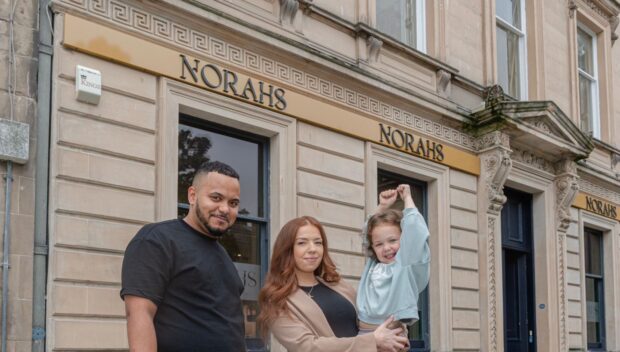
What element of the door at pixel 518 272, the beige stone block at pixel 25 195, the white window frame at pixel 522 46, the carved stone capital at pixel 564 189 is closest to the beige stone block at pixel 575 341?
the door at pixel 518 272

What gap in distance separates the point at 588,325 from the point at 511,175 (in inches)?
161

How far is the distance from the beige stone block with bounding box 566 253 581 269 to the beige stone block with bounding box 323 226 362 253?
542 cm

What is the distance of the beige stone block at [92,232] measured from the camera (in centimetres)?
575

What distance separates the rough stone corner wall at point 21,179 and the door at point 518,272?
7.82 m

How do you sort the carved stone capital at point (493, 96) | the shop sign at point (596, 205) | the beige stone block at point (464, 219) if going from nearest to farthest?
the beige stone block at point (464, 219), the carved stone capital at point (493, 96), the shop sign at point (596, 205)

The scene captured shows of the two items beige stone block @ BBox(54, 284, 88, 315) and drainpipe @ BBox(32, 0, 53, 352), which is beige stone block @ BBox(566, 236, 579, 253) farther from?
drainpipe @ BBox(32, 0, 53, 352)

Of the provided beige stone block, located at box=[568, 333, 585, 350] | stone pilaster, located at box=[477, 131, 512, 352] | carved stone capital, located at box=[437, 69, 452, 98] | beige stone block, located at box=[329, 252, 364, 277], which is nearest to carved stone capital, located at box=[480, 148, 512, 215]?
stone pilaster, located at box=[477, 131, 512, 352]

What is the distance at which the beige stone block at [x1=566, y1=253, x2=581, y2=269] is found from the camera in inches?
496

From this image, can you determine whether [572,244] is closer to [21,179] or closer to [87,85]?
[87,85]

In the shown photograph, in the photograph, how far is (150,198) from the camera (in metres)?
6.46

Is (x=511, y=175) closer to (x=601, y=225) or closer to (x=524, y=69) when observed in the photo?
(x=524, y=69)

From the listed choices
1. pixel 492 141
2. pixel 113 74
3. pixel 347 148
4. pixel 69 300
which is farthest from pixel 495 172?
pixel 69 300

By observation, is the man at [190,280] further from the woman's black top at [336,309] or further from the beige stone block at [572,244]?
the beige stone block at [572,244]

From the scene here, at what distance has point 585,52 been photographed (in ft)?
49.5
